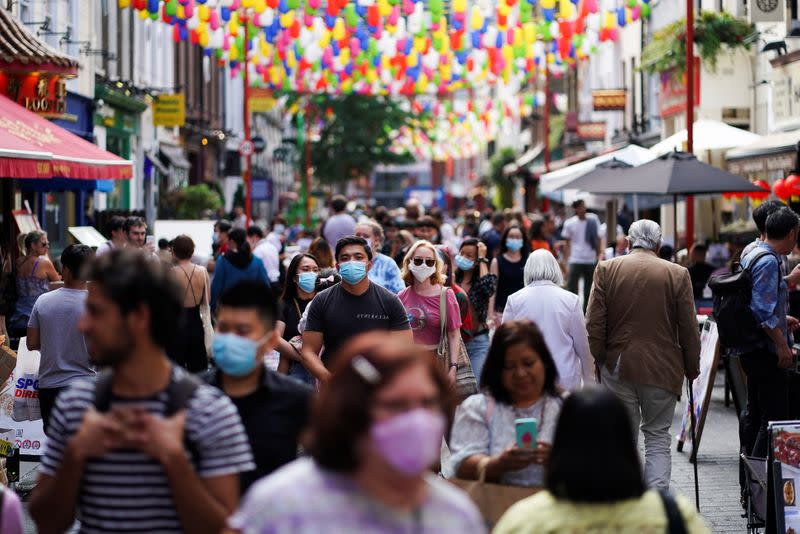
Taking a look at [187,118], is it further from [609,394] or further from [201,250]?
[609,394]

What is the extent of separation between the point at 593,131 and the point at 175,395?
37226mm

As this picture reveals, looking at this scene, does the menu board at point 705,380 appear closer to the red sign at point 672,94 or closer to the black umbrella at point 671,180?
the black umbrella at point 671,180

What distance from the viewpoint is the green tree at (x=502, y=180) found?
62594 mm

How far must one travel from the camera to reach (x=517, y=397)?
18.2 feet

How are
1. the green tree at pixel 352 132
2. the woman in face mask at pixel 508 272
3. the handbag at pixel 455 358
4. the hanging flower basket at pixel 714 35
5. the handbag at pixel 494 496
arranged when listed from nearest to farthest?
1. the handbag at pixel 494 496
2. the handbag at pixel 455 358
3. the woman in face mask at pixel 508 272
4. the hanging flower basket at pixel 714 35
5. the green tree at pixel 352 132

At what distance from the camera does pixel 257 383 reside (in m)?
4.95

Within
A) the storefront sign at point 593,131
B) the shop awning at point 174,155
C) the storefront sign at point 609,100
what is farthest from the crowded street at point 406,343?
the storefront sign at point 593,131

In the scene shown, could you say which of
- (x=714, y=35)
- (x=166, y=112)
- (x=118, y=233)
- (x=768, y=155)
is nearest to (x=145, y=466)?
(x=118, y=233)

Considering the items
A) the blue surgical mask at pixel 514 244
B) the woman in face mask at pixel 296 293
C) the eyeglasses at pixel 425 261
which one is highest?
the blue surgical mask at pixel 514 244

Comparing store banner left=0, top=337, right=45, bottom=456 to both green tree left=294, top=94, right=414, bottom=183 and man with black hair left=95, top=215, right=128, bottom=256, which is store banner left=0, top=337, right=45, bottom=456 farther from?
green tree left=294, top=94, right=414, bottom=183

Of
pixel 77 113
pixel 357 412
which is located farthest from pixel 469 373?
pixel 77 113

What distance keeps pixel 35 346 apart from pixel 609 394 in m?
5.46

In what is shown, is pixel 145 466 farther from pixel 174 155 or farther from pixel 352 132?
pixel 352 132

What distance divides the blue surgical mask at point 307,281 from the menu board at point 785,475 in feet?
13.0
